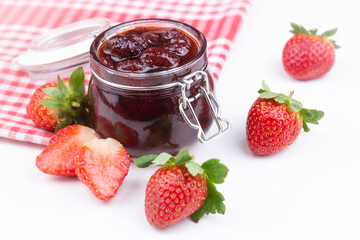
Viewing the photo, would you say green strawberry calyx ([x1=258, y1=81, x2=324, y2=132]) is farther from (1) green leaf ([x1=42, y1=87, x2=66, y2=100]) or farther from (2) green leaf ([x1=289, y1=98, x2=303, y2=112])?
(1) green leaf ([x1=42, y1=87, x2=66, y2=100])

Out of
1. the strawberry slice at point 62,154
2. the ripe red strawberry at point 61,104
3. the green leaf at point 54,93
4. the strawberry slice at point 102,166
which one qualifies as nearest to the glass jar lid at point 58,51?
the ripe red strawberry at point 61,104

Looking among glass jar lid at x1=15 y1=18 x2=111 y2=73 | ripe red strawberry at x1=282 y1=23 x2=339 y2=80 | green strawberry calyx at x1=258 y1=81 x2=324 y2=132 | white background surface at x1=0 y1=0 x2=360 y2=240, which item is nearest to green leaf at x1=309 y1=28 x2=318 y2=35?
ripe red strawberry at x1=282 y1=23 x2=339 y2=80

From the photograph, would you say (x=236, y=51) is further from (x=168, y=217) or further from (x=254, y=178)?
(x=168, y=217)

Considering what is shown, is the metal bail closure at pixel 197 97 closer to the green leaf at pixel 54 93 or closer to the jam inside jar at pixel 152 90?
the jam inside jar at pixel 152 90

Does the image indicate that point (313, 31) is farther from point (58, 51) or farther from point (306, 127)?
point (58, 51)

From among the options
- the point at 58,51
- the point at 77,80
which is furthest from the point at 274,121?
the point at 58,51

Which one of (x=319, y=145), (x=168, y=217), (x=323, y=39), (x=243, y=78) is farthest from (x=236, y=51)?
(x=168, y=217)
